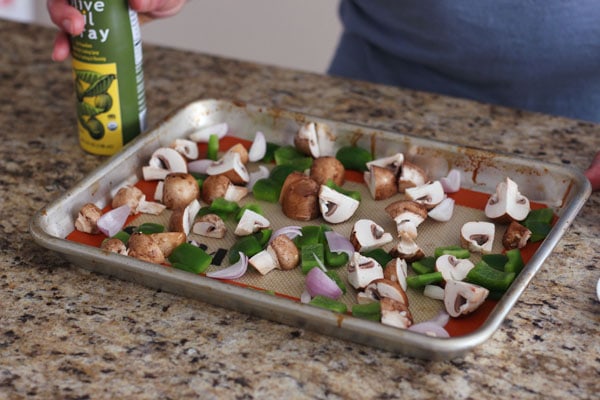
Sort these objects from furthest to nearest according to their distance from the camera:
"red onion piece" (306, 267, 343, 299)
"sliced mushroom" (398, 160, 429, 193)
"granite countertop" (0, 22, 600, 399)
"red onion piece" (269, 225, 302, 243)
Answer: "sliced mushroom" (398, 160, 429, 193)
"red onion piece" (269, 225, 302, 243)
"red onion piece" (306, 267, 343, 299)
"granite countertop" (0, 22, 600, 399)

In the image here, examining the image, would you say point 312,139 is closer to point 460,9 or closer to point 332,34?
point 460,9

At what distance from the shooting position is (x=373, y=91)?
1477mm

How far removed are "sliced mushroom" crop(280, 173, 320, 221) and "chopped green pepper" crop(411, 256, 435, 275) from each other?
161mm

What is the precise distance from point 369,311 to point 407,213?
213 mm

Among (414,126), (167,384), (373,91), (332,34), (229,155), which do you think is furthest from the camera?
(332,34)

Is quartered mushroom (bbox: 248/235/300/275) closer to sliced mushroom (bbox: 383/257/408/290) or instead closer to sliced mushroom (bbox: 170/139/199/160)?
sliced mushroom (bbox: 383/257/408/290)

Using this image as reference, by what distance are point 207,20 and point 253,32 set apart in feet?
0.65

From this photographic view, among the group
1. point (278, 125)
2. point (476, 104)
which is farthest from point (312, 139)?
point (476, 104)

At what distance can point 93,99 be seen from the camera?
46.3 inches

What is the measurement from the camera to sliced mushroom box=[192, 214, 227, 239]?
1.04m

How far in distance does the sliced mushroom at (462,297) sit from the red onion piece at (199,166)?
0.43 metres

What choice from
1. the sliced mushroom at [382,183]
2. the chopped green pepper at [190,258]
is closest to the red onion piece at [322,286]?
the chopped green pepper at [190,258]

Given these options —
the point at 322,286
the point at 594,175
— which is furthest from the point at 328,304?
the point at 594,175

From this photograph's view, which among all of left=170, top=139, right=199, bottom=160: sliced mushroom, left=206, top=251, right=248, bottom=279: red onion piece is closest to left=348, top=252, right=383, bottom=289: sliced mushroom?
left=206, top=251, right=248, bottom=279: red onion piece
